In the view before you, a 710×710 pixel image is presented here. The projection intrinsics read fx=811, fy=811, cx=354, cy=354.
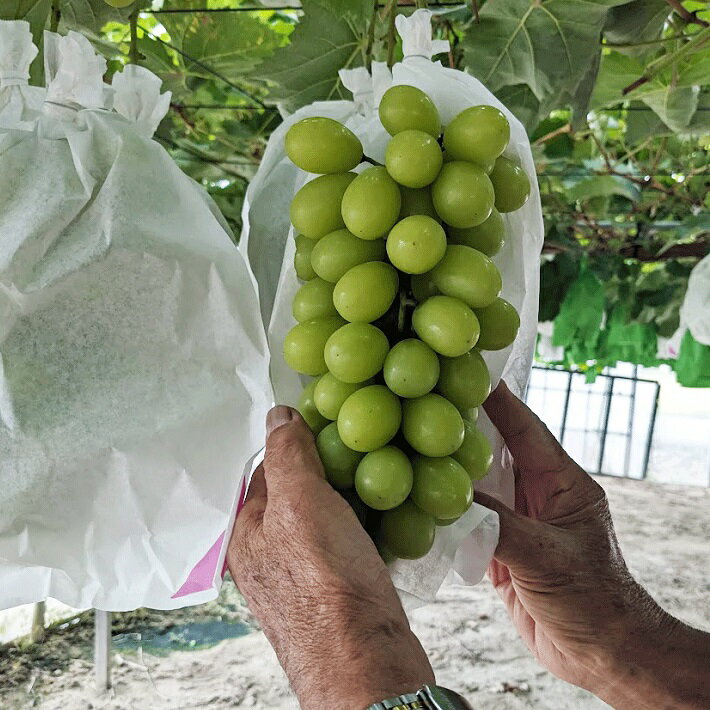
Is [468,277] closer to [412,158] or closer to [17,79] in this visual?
[412,158]

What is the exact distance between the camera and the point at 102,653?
129 inches

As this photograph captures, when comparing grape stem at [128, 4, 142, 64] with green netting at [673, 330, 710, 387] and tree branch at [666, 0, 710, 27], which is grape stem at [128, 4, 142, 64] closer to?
tree branch at [666, 0, 710, 27]

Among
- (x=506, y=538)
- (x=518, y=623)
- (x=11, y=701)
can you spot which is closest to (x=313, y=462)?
(x=506, y=538)

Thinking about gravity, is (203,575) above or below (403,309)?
below

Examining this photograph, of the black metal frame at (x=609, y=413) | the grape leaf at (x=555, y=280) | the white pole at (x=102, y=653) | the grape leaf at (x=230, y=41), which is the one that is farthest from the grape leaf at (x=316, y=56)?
the black metal frame at (x=609, y=413)

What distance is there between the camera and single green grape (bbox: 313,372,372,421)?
0.50m

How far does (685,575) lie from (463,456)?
5.17m

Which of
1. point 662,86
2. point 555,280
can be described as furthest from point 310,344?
point 555,280

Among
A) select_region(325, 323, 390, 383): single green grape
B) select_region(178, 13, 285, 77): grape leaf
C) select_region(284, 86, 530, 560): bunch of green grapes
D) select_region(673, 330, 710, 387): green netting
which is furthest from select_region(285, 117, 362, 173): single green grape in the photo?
select_region(673, 330, 710, 387): green netting

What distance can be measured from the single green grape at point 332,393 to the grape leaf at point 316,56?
1.63 ft

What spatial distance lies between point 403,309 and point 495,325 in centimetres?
6

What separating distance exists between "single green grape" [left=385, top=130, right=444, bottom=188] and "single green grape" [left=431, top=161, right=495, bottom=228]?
1cm

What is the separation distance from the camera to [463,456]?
0.52 m

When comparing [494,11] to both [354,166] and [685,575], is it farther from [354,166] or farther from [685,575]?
[685,575]
